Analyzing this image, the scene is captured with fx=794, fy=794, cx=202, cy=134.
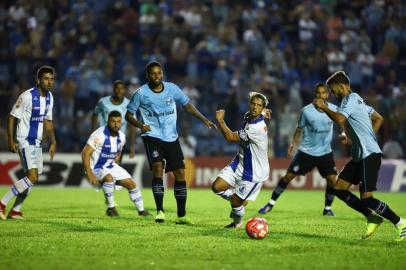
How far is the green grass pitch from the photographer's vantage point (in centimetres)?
835

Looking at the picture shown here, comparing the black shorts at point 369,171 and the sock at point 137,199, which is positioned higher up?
the black shorts at point 369,171

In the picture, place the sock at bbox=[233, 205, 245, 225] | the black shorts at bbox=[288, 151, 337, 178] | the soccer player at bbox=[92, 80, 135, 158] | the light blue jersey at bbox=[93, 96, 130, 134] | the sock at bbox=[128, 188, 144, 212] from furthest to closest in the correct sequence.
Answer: the light blue jersey at bbox=[93, 96, 130, 134] < the soccer player at bbox=[92, 80, 135, 158] < the black shorts at bbox=[288, 151, 337, 178] < the sock at bbox=[128, 188, 144, 212] < the sock at bbox=[233, 205, 245, 225]

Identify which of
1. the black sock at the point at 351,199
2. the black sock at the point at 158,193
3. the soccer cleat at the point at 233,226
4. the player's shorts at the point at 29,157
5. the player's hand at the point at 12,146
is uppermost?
the player's hand at the point at 12,146

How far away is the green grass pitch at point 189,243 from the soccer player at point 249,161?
538 mm

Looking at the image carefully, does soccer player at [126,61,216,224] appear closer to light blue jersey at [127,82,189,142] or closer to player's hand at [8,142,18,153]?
light blue jersey at [127,82,189,142]

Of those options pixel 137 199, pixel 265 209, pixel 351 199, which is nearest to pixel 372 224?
pixel 351 199

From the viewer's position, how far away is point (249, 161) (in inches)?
455

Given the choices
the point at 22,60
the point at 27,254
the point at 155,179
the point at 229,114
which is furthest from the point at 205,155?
the point at 27,254

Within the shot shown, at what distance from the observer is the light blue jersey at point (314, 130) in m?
15.5

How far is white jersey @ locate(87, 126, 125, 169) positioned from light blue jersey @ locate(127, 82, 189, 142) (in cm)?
186

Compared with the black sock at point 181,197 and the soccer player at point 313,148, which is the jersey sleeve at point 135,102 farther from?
the soccer player at point 313,148

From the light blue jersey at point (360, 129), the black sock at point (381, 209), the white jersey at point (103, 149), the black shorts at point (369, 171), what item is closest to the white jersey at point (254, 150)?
the light blue jersey at point (360, 129)

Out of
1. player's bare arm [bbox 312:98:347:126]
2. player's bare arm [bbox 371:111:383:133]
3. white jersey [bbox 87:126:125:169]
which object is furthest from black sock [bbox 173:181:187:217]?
player's bare arm [bbox 312:98:347:126]

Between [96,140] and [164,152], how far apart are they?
204cm
